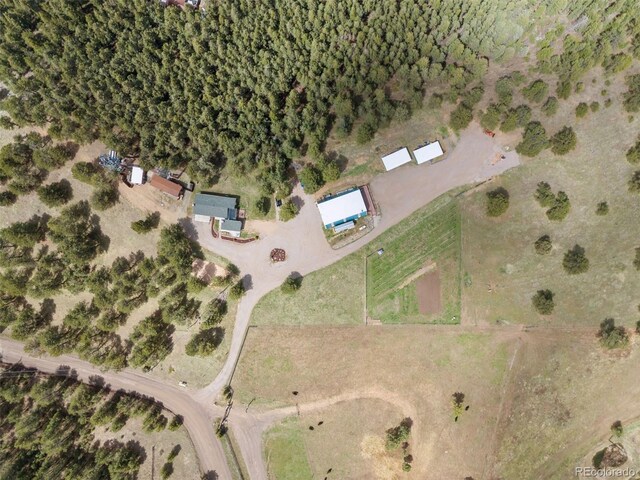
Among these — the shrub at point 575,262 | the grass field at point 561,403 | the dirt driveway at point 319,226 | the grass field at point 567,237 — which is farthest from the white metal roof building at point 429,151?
the grass field at point 561,403

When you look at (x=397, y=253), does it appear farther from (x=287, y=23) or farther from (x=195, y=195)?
(x=287, y=23)

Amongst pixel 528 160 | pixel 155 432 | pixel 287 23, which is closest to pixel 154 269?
pixel 155 432

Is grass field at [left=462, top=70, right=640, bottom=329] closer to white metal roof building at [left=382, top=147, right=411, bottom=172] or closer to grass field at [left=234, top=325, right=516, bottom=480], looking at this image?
grass field at [left=234, top=325, right=516, bottom=480]

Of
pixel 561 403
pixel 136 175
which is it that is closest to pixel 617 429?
pixel 561 403

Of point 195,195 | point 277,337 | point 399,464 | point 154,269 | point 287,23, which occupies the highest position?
point 287,23

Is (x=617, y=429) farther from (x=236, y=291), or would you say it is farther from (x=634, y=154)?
(x=236, y=291)

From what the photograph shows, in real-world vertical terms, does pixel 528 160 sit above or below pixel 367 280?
above

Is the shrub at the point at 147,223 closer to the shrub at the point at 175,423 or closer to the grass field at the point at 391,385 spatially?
the grass field at the point at 391,385
